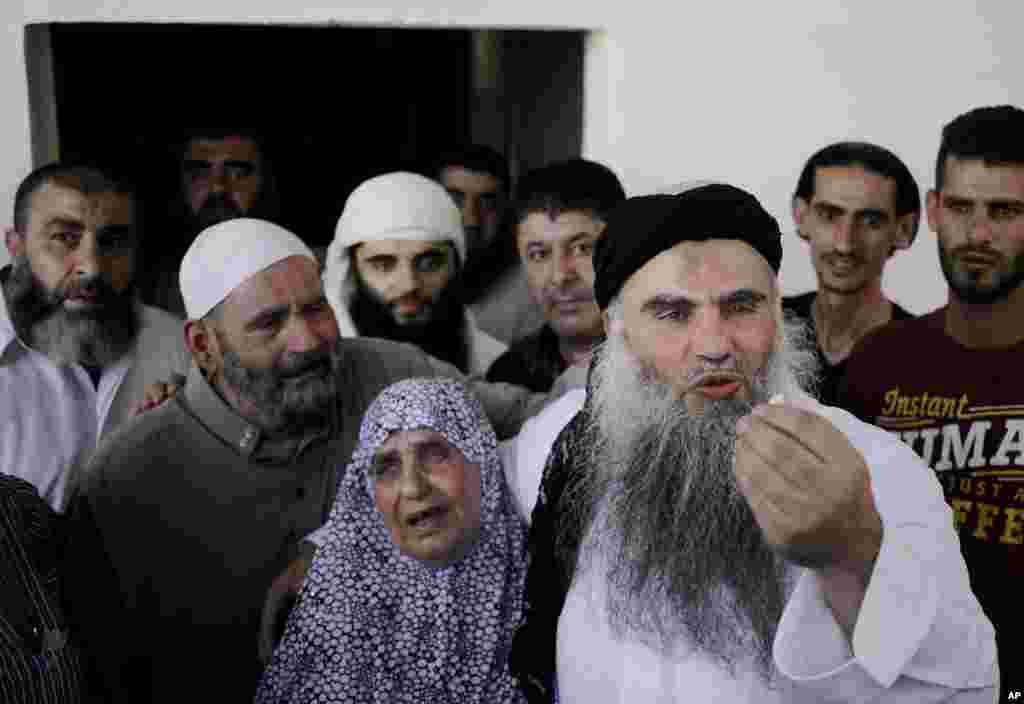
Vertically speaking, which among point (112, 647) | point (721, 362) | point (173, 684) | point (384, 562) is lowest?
point (173, 684)

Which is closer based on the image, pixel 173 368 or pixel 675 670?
pixel 675 670

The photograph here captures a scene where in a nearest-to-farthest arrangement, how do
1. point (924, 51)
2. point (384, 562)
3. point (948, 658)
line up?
point (948, 658), point (384, 562), point (924, 51)

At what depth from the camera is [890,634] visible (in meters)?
1.97

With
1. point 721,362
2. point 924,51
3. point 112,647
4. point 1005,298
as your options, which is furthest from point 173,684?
point 924,51

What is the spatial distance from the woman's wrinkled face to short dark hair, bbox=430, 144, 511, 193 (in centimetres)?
262

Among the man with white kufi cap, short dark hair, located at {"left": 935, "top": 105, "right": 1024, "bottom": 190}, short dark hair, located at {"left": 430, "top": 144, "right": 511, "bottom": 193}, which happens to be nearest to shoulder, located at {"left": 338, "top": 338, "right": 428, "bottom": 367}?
the man with white kufi cap

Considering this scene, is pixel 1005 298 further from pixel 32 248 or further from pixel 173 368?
pixel 32 248

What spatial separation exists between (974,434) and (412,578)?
58.1 inches

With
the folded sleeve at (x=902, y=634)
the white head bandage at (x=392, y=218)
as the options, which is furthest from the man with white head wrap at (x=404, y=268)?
the folded sleeve at (x=902, y=634)

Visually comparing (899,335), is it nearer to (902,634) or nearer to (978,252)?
(978,252)

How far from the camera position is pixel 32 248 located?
13.3 feet

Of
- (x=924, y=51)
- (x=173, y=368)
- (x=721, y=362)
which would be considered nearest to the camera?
(x=721, y=362)

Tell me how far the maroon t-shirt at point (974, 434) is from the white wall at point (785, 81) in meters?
1.80

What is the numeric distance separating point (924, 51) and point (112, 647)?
3817mm
